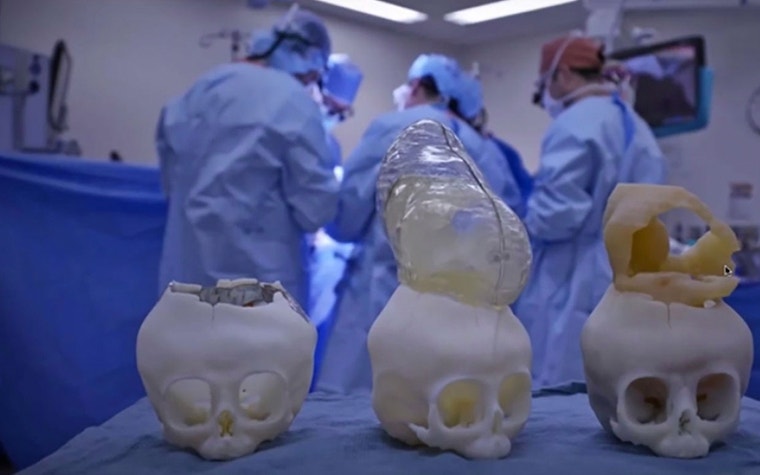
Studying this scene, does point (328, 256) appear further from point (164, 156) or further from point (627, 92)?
point (627, 92)

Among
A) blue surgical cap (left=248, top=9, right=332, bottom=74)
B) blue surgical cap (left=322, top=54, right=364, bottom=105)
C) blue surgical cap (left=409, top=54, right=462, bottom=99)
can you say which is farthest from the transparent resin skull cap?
blue surgical cap (left=322, top=54, right=364, bottom=105)

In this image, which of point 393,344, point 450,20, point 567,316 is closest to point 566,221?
point 567,316

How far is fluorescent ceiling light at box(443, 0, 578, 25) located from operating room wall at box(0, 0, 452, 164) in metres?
1.05

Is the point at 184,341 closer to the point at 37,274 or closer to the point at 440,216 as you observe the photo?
the point at 440,216

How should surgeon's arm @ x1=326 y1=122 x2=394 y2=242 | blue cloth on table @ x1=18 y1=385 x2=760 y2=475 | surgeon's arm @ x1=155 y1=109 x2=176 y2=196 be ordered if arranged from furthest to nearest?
1. surgeon's arm @ x1=326 y1=122 x2=394 y2=242
2. surgeon's arm @ x1=155 y1=109 x2=176 y2=196
3. blue cloth on table @ x1=18 y1=385 x2=760 y2=475

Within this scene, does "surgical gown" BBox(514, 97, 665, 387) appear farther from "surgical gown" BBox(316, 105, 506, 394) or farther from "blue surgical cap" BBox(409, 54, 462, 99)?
"blue surgical cap" BBox(409, 54, 462, 99)

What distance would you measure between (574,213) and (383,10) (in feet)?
8.61

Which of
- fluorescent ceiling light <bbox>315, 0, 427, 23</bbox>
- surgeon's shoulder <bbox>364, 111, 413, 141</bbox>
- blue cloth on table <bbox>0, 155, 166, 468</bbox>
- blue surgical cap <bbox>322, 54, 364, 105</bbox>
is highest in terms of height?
fluorescent ceiling light <bbox>315, 0, 427, 23</bbox>

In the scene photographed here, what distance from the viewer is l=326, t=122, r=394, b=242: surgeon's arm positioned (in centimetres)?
230

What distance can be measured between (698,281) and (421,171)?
1.26 ft

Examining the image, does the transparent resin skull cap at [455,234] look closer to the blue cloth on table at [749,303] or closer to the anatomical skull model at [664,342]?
the anatomical skull model at [664,342]

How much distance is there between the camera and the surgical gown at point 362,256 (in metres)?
2.24

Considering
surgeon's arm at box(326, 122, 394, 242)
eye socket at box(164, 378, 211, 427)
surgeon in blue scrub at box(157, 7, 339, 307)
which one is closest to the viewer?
eye socket at box(164, 378, 211, 427)

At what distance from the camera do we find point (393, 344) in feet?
3.26
